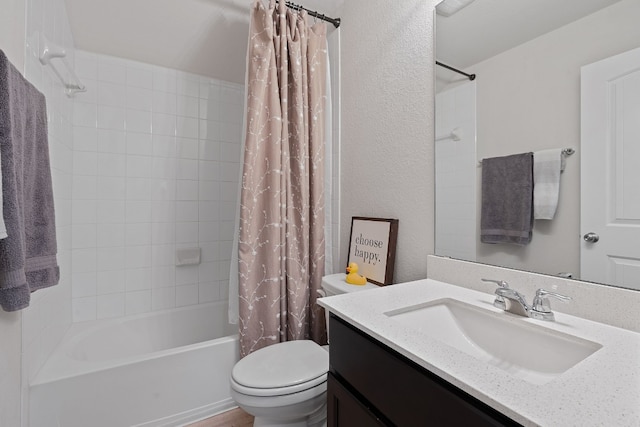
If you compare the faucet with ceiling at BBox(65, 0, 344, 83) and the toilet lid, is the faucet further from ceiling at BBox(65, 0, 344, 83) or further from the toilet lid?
ceiling at BBox(65, 0, 344, 83)

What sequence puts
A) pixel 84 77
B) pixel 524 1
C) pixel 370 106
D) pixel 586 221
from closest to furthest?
pixel 586 221 < pixel 524 1 < pixel 370 106 < pixel 84 77

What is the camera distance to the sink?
2.22 ft

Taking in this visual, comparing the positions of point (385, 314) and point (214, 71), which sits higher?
point (214, 71)

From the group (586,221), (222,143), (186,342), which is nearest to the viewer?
(586,221)

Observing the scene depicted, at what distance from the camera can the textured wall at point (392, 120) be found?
128 cm

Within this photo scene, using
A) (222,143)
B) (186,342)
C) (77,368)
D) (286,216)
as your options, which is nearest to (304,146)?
(286,216)

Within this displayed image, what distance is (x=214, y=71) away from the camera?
217 cm

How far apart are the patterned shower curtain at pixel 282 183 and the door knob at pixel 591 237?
1.17m

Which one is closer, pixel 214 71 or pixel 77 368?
pixel 77 368

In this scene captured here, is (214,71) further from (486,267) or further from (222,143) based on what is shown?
(486,267)

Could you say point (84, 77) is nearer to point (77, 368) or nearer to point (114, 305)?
point (114, 305)

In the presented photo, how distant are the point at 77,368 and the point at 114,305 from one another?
74 centimetres

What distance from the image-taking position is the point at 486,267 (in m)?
1.02

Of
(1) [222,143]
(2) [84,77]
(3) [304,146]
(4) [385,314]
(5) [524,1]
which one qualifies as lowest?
(4) [385,314]
